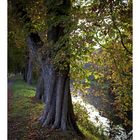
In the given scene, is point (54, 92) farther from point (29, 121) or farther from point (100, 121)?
point (100, 121)

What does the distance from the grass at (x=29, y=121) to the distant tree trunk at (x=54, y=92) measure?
6 centimetres

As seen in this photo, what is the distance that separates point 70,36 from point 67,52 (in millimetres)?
129

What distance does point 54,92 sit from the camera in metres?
3.45

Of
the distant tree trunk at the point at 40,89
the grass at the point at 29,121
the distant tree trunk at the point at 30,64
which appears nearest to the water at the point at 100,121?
the grass at the point at 29,121

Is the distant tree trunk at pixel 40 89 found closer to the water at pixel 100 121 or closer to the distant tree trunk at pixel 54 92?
the distant tree trunk at pixel 54 92

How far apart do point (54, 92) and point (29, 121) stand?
40cm

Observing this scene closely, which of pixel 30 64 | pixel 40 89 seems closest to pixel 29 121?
pixel 40 89

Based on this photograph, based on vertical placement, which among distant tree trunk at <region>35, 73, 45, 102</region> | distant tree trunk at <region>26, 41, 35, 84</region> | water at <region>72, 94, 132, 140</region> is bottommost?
water at <region>72, 94, 132, 140</region>

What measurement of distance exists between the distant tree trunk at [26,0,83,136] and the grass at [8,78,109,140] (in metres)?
0.06

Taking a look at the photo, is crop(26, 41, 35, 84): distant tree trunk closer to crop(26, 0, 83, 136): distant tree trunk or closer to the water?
crop(26, 0, 83, 136): distant tree trunk

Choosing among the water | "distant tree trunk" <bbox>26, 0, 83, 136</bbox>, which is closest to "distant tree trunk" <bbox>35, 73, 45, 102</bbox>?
"distant tree trunk" <bbox>26, 0, 83, 136</bbox>

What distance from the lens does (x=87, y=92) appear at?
3141 millimetres

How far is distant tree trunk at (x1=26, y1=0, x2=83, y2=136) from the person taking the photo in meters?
3.21
